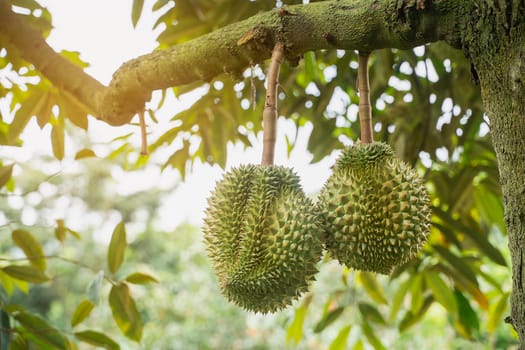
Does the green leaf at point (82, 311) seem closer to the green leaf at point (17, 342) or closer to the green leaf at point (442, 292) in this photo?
the green leaf at point (17, 342)

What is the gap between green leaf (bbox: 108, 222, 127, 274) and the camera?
1396mm

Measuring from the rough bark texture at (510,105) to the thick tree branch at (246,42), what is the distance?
0.07 metres

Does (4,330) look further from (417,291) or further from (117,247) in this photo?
(417,291)

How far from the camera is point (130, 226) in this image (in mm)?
10203

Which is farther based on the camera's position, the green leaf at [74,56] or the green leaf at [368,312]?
the green leaf at [368,312]

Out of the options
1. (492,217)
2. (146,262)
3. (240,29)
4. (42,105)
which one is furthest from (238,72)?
(146,262)

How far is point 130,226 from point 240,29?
962 centimetres

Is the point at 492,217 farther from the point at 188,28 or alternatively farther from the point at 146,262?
the point at 146,262

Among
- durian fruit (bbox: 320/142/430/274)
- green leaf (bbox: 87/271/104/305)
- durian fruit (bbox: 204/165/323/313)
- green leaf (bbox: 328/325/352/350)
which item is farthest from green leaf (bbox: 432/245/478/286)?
green leaf (bbox: 87/271/104/305)

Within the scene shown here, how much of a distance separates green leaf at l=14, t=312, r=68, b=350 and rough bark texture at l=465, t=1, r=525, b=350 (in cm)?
93

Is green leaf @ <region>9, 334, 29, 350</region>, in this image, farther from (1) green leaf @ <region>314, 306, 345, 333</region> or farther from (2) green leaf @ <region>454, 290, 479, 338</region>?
(2) green leaf @ <region>454, 290, 479, 338</region>

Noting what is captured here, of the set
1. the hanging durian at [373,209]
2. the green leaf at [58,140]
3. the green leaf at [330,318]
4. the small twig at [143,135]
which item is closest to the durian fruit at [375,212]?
the hanging durian at [373,209]

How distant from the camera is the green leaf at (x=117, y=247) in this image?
4.58ft

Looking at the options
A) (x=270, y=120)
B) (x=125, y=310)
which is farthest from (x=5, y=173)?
(x=270, y=120)
